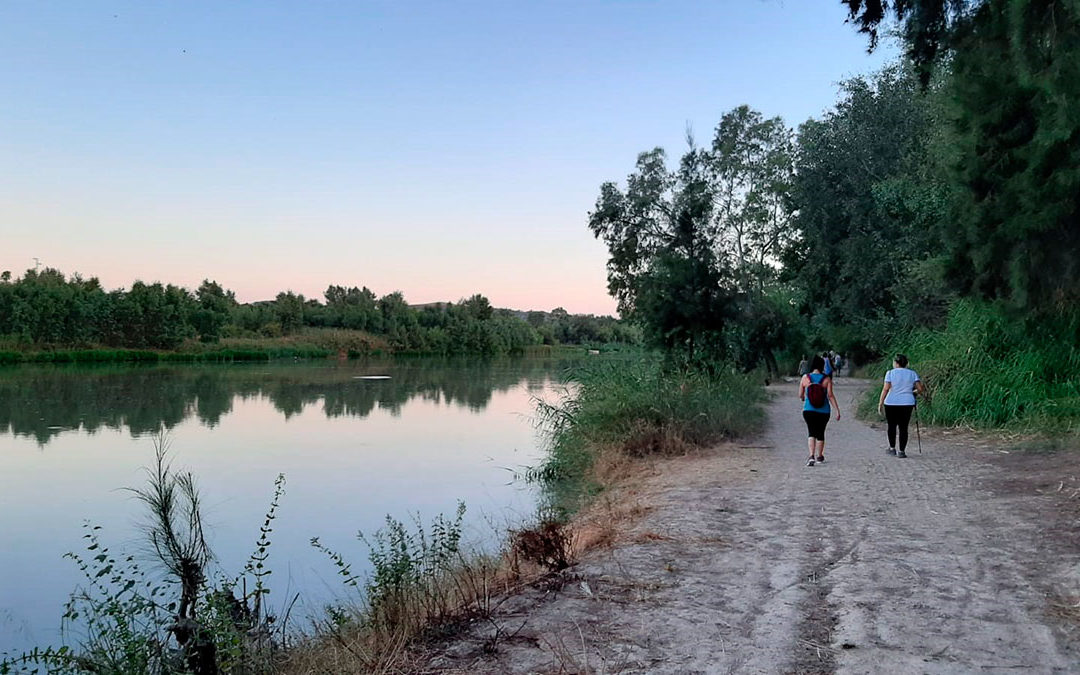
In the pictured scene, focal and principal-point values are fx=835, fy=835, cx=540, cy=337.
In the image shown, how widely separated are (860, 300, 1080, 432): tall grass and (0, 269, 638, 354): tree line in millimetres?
9286

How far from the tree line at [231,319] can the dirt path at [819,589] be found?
15.0 m

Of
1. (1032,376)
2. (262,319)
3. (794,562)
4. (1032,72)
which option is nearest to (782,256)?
(1032,376)

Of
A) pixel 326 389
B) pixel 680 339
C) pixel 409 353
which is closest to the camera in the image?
pixel 680 339

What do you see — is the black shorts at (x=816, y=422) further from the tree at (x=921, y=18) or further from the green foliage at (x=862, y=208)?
the green foliage at (x=862, y=208)

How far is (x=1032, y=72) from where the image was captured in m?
8.20

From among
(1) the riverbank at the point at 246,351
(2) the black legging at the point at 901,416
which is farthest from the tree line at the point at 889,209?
(1) the riverbank at the point at 246,351

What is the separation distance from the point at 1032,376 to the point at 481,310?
109968 mm

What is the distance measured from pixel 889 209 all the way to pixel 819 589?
24.5 metres

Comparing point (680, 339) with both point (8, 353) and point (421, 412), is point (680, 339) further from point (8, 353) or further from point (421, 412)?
point (8, 353)

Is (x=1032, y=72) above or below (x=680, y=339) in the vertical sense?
above

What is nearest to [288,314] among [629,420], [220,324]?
[220,324]

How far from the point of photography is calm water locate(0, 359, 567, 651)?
1105 centimetres

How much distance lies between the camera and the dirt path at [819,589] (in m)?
4.59

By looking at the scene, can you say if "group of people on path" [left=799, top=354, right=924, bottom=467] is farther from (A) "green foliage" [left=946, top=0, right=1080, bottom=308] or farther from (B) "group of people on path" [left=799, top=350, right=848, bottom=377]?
(A) "green foliage" [left=946, top=0, right=1080, bottom=308]
